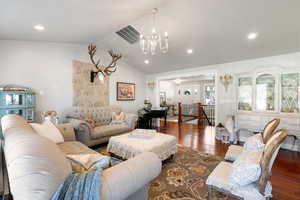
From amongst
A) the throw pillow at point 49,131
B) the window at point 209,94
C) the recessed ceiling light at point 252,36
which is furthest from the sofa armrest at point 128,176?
the window at point 209,94

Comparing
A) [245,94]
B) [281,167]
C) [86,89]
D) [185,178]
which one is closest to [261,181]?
[185,178]

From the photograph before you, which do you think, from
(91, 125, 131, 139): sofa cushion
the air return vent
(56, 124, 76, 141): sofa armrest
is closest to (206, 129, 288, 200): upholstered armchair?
(56, 124, 76, 141): sofa armrest

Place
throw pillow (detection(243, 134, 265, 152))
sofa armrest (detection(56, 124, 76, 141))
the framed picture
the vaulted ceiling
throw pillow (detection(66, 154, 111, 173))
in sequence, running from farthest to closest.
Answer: the framed picture
sofa armrest (detection(56, 124, 76, 141))
the vaulted ceiling
throw pillow (detection(243, 134, 265, 152))
throw pillow (detection(66, 154, 111, 173))

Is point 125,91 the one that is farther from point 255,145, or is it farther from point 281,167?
point 281,167

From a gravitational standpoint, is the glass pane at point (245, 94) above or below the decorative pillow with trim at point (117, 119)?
above

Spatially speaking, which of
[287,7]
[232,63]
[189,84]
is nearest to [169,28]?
[287,7]

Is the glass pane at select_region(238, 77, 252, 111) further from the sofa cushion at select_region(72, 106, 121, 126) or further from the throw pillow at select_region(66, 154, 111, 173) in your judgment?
the throw pillow at select_region(66, 154, 111, 173)

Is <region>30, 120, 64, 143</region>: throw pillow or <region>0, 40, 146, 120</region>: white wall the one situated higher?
<region>0, 40, 146, 120</region>: white wall

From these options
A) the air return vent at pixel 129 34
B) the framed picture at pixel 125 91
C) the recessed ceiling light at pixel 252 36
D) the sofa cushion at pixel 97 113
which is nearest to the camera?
the recessed ceiling light at pixel 252 36

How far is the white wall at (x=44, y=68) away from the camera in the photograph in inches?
132

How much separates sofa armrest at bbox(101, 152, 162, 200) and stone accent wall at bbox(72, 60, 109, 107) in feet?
12.5

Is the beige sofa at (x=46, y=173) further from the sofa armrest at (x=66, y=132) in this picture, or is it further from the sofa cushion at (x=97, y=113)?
the sofa cushion at (x=97, y=113)

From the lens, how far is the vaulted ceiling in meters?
2.38

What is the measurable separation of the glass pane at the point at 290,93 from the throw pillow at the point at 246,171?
310cm
